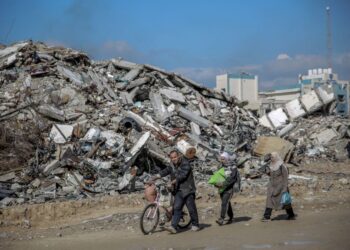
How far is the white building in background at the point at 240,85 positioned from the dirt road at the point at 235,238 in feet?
115

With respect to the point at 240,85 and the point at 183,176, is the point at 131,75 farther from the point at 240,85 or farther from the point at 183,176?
the point at 240,85

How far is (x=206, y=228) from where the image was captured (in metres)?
8.37

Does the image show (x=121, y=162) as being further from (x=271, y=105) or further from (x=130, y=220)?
(x=271, y=105)

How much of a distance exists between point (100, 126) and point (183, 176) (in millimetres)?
7854

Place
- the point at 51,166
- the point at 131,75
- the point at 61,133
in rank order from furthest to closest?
the point at 131,75
the point at 61,133
the point at 51,166

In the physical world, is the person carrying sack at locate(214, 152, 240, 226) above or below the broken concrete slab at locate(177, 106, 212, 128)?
below

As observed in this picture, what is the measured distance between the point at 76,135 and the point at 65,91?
2.92 m

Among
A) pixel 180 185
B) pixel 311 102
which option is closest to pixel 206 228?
pixel 180 185

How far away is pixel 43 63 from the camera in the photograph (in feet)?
59.4

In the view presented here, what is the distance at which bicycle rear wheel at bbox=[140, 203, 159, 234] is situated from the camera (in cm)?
781

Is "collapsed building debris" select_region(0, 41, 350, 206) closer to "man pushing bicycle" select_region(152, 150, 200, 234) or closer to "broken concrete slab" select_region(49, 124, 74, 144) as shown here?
"broken concrete slab" select_region(49, 124, 74, 144)

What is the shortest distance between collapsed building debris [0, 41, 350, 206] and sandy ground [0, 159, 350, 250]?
55.1 inches

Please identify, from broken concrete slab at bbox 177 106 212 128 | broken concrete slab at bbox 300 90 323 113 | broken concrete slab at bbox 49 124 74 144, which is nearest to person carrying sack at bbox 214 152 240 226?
broken concrete slab at bbox 49 124 74 144

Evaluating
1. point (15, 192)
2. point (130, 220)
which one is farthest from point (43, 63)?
point (130, 220)
